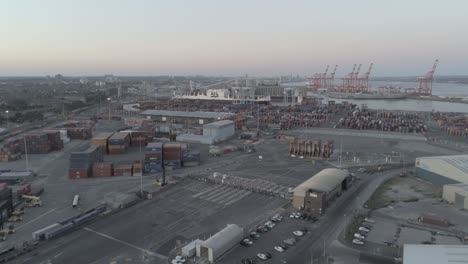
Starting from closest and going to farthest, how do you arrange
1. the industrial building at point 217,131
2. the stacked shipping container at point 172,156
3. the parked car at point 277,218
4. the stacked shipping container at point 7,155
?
the parked car at point 277,218 < the stacked shipping container at point 172,156 < the stacked shipping container at point 7,155 < the industrial building at point 217,131

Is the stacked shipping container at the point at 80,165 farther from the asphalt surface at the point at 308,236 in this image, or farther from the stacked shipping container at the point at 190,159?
the asphalt surface at the point at 308,236

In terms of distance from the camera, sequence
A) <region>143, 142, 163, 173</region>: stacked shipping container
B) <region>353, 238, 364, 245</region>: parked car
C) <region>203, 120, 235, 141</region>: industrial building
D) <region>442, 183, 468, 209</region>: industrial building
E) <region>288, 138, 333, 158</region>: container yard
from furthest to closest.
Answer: <region>203, 120, 235, 141</region>: industrial building
<region>288, 138, 333, 158</region>: container yard
<region>143, 142, 163, 173</region>: stacked shipping container
<region>442, 183, 468, 209</region>: industrial building
<region>353, 238, 364, 245</region>: parked car

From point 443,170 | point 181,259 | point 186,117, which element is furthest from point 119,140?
point 443,170

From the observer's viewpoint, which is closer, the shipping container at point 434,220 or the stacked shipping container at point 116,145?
the shipping container at point 434,220

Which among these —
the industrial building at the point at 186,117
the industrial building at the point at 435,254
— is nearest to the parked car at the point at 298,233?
the industrial building at the point at 435,254

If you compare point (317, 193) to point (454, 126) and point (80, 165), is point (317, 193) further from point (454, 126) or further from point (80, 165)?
point (454, 126)

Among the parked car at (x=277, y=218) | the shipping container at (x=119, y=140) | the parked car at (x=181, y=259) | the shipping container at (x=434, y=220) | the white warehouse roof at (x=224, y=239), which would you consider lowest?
the parked car at (x=277, y=218)

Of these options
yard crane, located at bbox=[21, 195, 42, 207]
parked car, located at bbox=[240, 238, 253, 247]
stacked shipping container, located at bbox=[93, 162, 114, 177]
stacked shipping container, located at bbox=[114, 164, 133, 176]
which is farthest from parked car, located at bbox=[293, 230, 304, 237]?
stacked shipping container, located at bbox=[93, 162, 114, 177]

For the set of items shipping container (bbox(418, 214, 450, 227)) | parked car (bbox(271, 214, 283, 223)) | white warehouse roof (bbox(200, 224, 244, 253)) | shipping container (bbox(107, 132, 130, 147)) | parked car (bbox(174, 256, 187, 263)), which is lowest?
parked car (bbox(271, 214, 283, 223))

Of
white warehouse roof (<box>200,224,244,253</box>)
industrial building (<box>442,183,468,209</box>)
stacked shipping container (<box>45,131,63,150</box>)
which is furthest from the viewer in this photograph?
stacked shipping container (<box>45,131,63,150</box>)

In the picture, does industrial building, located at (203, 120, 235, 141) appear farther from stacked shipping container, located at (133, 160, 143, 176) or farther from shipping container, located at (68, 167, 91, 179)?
shipping container, located at (68, 167, 91, 179)
